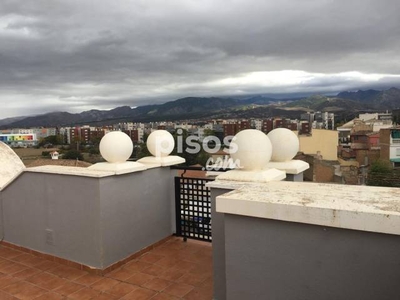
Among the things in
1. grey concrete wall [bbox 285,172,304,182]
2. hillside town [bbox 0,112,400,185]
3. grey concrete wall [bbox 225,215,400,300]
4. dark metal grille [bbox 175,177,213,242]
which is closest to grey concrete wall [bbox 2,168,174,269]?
dark metal grille [bbox 175,177,213,242]

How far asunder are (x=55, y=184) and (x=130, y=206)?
0.97 meters

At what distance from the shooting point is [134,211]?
12.9 ft

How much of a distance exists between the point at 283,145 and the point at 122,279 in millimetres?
2296

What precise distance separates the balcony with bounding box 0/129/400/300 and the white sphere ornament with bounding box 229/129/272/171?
0.27ft

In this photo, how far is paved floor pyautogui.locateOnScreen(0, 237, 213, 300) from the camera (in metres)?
3.08

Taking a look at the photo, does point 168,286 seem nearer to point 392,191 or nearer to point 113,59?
point 392,191

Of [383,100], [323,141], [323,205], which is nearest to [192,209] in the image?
[323,205]

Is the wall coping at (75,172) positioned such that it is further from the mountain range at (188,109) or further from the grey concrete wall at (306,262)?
the mountain range at (188,109)

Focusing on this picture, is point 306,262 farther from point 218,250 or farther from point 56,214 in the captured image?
point 56,214

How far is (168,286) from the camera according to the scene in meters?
3.23

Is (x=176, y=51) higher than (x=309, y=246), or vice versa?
(x=176, y=51)

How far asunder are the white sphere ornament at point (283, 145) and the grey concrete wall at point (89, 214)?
1824 mm

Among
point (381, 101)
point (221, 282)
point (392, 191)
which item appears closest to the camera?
point (392, 191)

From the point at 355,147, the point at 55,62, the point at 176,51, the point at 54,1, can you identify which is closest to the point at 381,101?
the point at 355,147
